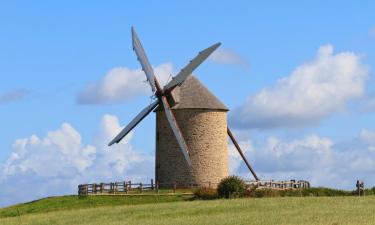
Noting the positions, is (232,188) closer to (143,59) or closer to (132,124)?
(132,124)

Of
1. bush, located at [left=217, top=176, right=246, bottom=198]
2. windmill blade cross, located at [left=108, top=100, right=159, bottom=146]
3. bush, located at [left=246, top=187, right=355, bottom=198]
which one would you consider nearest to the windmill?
windmill blade cross, located at [left=108, top=100, right=159, bottom=146]

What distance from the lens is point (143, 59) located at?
220ft

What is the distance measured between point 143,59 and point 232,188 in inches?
586

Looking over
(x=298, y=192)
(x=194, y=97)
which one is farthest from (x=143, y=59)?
(x=298, y=192)

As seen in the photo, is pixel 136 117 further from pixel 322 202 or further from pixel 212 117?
pixel 322 202

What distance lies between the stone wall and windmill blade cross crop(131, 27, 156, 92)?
2.82 meters

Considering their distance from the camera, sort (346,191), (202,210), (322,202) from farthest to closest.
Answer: (346,191) → (322,202) → (202,210)

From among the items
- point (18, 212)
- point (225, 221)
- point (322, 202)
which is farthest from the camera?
point (18, 212)

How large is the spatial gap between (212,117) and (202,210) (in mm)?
21662

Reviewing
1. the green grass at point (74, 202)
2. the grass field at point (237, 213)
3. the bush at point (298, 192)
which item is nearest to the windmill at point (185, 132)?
the green grass at point (74, 202)

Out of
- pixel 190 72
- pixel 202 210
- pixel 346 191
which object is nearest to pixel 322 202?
pixel 202 210

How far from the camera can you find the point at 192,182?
65062mm

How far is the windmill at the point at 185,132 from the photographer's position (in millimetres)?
64938

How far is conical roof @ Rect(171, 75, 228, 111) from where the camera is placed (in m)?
Answer: 65.2
